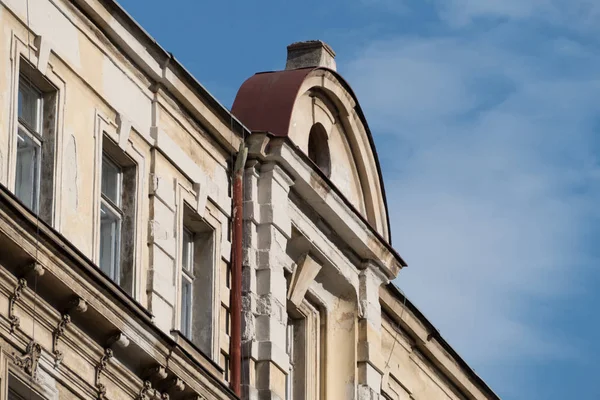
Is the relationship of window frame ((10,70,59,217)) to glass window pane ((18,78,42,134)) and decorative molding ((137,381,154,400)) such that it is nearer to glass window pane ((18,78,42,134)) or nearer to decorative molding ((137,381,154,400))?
glass window pane ((18,78,42,134))

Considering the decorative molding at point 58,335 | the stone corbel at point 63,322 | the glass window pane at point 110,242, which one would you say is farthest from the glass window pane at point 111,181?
the decorative molding at point 58,335

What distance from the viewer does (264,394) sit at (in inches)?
1069

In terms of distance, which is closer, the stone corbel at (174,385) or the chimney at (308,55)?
the stone corbel at (174,385)

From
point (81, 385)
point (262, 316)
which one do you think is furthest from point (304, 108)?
point (81, 385)

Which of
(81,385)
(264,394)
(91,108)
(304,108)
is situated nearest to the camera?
(81,385)

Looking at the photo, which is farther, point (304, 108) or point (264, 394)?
point (304, 108)

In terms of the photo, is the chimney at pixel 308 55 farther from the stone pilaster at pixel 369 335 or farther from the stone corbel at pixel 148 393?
the stone corbel at pixel 148 393

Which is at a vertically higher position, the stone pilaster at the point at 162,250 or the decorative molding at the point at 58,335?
the stone pilaster at the point at 162,250

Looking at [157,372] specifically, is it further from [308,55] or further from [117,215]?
[308,55]

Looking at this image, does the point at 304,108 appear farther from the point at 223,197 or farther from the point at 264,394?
the point at 264,394

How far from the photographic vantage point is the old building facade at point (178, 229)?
23.5 m

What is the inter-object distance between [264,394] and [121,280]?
2615 mm

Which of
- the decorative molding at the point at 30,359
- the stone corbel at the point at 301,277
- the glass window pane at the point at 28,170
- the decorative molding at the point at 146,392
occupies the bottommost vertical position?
the decorative molding at the point at 30,359

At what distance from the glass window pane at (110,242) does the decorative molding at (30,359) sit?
2.60 metres
